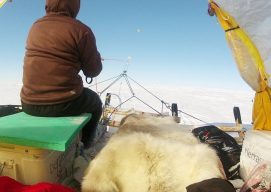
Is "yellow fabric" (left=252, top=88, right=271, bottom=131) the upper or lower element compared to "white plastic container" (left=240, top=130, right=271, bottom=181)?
upper

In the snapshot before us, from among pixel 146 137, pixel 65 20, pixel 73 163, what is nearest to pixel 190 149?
pixel 146 137

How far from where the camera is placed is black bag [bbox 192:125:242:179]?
6.49 ft

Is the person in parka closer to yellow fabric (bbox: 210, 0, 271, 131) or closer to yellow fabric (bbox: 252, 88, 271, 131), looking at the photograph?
yellow fabric (bbox: 210, 0, 271, 131)

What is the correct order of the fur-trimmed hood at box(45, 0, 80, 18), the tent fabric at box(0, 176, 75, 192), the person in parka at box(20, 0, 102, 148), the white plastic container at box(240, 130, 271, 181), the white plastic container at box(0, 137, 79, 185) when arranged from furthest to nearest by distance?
the fur-trimmed hood at box(45, 0, 80, 18) < the person in parka at box(20, 0, 102, 148) < the white plastic container at box(240, 130, 271, 181) < the white plastic container at box(0, 137, 79, 185) < the tent fabric at box(0, 176, 75, 192)

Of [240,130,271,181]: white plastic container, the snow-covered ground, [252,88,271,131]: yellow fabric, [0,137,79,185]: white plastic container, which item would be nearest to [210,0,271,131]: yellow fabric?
[252,88,271,131]: yellow fabric

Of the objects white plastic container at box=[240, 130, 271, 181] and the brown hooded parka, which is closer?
white plastic container at box=[240, 130, 271, 181]

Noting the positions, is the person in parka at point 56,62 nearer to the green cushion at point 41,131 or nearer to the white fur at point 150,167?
the green cushion at point 41,131

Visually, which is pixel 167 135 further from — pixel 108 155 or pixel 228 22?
pixel 228 22

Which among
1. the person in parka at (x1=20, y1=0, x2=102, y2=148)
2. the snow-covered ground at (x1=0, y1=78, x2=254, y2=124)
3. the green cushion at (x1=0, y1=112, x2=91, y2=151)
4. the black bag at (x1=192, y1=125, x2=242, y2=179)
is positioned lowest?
the snow-covered ground at (x1=0, y1=78, x2=254, y2=124)

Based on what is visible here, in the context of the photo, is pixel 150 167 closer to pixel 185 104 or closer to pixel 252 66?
pixel 252 66

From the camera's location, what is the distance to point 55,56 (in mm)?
2145

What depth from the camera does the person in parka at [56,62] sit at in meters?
2.12

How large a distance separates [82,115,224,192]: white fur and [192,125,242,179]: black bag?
53 cm

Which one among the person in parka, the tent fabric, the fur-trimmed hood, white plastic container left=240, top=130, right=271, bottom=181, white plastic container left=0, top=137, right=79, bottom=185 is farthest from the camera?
the fur-trimmed hood
